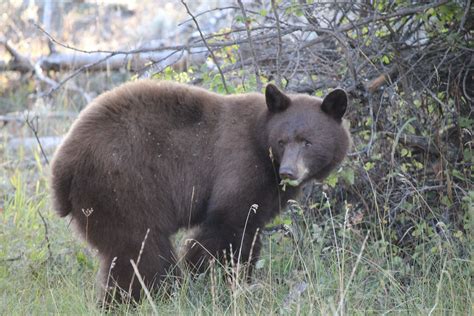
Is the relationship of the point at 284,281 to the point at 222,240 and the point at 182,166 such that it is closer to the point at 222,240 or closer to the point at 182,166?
the point at 222,240

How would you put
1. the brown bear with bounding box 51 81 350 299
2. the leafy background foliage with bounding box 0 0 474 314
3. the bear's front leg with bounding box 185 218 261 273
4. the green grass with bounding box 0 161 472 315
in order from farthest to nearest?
the leafy background foliage with bounding box 0 0 474 314
the bear's front leg with bounding box 185 218 261 273
the brown bear with bounding box 51 81 350 299
the green grass with bounding box 0 161 472 315

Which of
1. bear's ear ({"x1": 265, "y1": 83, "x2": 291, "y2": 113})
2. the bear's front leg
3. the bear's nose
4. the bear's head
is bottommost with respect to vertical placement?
the bear's front leg

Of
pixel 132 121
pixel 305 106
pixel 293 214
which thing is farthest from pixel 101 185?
pixel 293 214

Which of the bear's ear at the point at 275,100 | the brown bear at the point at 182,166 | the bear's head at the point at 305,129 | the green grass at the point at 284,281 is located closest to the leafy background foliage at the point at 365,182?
the green grass at the point at 284,281

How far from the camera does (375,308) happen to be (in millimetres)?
4699

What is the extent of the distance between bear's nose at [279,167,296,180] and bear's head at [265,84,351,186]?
12 centimetres

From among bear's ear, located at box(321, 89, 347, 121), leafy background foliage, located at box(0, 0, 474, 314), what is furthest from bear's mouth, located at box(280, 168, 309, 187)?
bear's ear, located at box(321, 89, 347, 121)

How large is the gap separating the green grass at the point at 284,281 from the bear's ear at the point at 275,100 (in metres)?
0.88

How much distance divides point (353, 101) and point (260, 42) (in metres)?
0.92

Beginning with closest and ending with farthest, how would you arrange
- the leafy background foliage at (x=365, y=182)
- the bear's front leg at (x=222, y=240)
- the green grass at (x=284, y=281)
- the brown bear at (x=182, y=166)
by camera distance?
the green grass at (x=284, y=281) < the brown bear at (x=182, y=166) < the bear's front leg at (x=222, y=240) < the leafy background foliage at (x=365, y=182)

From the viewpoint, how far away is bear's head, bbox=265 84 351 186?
5.02m

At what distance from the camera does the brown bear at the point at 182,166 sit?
4730mm

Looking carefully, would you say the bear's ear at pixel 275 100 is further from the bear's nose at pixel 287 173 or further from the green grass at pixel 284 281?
the green grass at pixel 284 281

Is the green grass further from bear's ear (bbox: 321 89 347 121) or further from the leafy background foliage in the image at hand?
bear's ear (bbox: 321 89 347 121)
